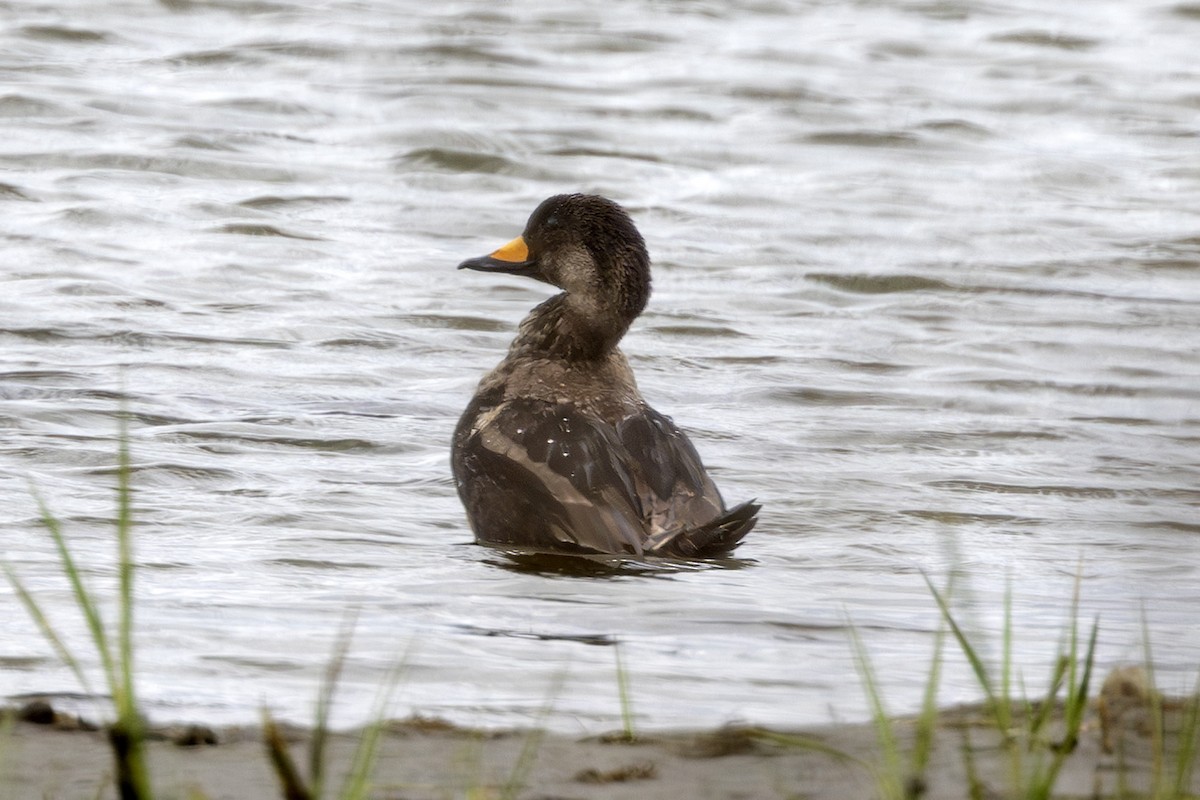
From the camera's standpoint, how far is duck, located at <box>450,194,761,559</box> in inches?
249

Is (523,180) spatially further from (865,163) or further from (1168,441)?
(1168,441)

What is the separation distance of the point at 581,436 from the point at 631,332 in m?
3.96

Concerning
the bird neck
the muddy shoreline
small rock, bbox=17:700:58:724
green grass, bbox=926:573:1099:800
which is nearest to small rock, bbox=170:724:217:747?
the muddy shoreline

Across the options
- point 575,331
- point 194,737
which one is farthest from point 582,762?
point 575,331

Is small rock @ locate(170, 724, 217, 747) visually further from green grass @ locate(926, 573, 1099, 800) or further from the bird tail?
the bird tail

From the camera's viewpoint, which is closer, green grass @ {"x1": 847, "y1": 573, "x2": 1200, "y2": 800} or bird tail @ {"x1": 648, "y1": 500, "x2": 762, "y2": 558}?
green grass @ {"x1": 847, "y1": 573, "x2": 1200, "y2": 800}

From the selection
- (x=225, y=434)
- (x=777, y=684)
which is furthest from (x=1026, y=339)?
(x=777, y=684)

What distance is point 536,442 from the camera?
6547mm

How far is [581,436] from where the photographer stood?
6.54 meters

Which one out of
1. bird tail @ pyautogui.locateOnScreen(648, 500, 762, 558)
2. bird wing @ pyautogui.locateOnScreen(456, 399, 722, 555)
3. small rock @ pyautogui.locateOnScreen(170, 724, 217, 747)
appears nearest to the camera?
small rock @ pyautogui.locateOnScreen(170, 724, 217, 747)

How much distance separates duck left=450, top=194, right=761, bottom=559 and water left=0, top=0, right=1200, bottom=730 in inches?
7.7

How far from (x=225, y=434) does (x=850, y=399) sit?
2876 mm

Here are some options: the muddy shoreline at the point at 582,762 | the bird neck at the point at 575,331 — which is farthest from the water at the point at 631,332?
the bird neck at the point at 575,331

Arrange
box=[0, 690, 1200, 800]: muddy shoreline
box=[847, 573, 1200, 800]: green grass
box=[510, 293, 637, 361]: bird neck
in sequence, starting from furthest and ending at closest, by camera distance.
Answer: box=[510, 293, 637, 361]: bird neck < box=[0, 690, 1200, 800]: muddy shoreline < box=[847, 573, 1200, 800]: green grass
